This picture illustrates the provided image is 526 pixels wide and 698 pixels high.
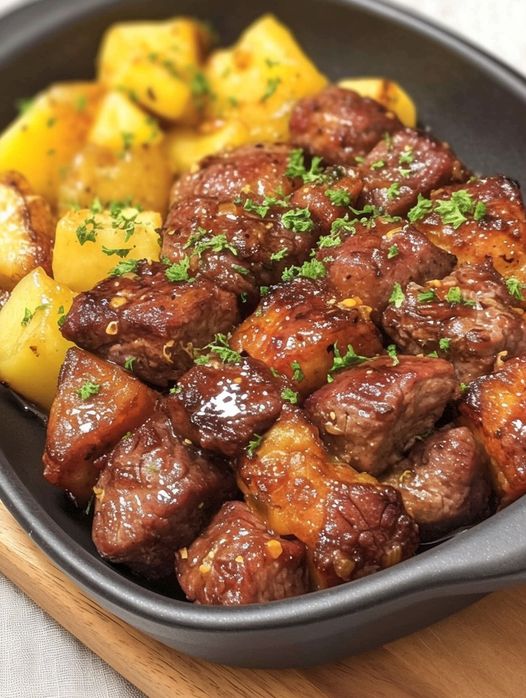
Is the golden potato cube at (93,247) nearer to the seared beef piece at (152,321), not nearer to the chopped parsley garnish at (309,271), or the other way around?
the seared beef piece at (152,321)

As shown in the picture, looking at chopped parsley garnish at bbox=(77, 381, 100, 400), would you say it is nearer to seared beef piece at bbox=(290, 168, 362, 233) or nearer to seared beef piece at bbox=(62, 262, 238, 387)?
seared beef piece at bbox=(62, 262, 238, 387)

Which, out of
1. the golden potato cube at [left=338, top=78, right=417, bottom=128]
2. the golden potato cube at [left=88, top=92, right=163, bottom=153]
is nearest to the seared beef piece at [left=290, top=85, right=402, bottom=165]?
the golden potato cube at [left=338, top=78, right=417, bottom=128]

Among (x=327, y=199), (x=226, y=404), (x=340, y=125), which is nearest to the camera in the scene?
(x=226, y=404)

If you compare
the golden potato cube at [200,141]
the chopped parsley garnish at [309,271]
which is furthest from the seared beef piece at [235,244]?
the golden potato cube at [200,141]

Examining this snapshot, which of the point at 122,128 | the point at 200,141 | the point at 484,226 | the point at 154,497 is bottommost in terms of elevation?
the point at 154,497

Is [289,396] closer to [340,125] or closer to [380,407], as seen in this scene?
[380,407]

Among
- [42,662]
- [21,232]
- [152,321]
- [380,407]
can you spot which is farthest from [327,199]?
[42,662]

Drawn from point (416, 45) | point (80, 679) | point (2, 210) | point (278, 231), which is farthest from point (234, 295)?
point (416, 45)
